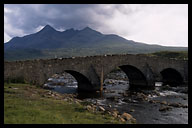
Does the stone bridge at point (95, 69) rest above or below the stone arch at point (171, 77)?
above

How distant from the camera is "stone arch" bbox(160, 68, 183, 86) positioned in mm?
49987

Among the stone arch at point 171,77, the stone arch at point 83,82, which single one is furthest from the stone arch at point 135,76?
the stone arch at point 171,77

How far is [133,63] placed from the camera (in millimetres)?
37438

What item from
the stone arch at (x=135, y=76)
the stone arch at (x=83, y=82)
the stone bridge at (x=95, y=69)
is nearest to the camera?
the stone bridge at (x=95, y=69)

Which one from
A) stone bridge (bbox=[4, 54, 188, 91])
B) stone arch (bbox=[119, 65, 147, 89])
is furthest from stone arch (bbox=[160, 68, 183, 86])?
stone arch (bbox=[119, 65, 147, 89])

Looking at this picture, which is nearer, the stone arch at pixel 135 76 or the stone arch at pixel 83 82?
the stone arch at pixel 83 82

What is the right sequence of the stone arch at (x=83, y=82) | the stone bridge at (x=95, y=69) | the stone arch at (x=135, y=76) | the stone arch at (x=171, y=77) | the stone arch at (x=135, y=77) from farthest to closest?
the stone arch at (x=171, y=77) < the stone arch at (x=135, y=77) < the stone arch at (x=135, y=76) < the stone arch at (x=83, y=82) < the stone bridge at (x=95, y=69)

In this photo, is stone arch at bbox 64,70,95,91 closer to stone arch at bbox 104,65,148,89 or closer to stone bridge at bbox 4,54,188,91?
stone bridge at bbox 4,54,188,91

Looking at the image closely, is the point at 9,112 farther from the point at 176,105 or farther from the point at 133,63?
the point at 133,63

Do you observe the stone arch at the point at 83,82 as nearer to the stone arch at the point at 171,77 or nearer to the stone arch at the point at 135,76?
the stone arch at the point at 135,76

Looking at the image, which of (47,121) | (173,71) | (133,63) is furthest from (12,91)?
(173,71)

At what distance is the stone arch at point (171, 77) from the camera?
50.0m
